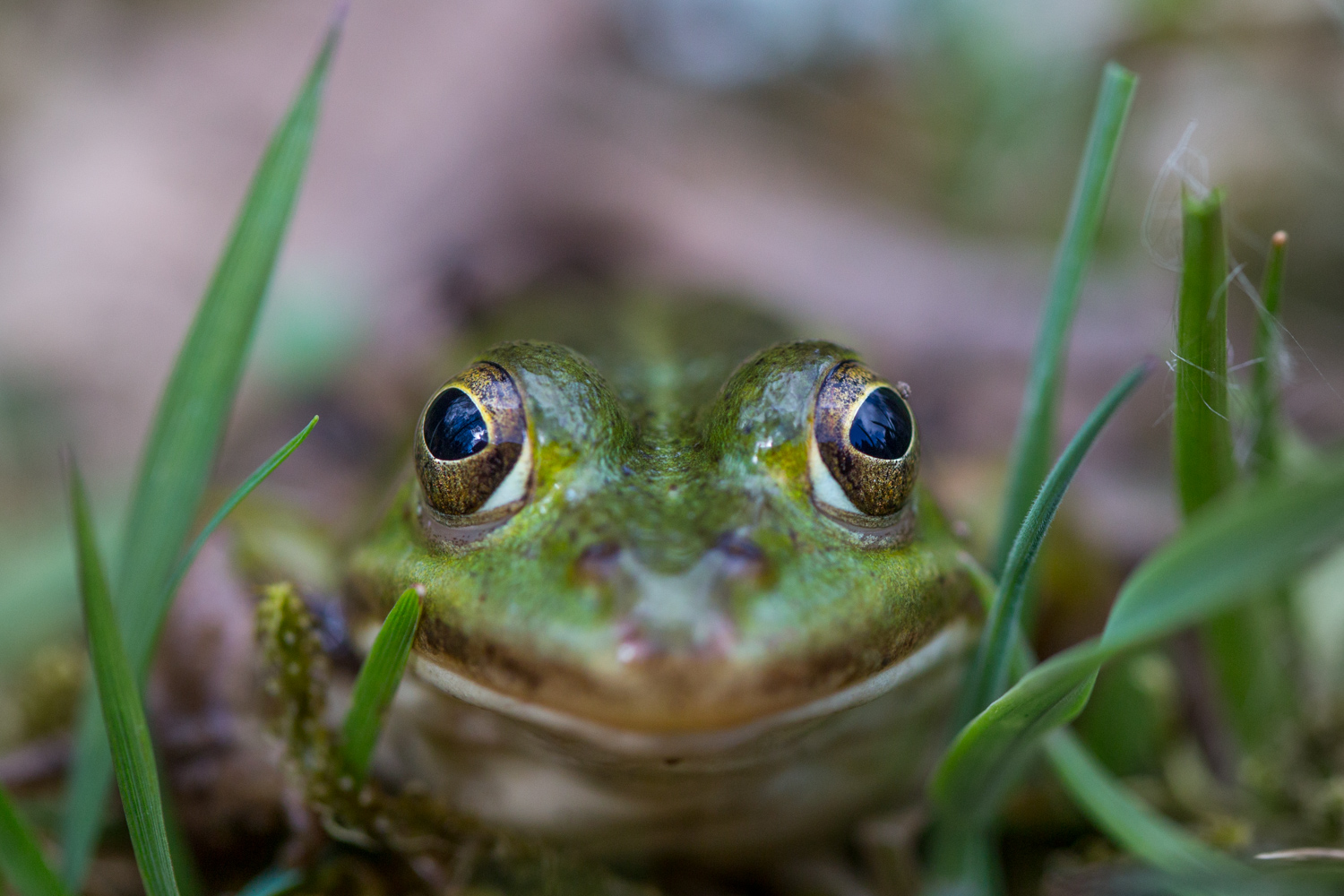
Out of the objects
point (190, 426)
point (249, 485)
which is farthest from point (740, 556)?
point (190, 426)

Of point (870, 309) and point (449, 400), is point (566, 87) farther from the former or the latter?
point (449, 400)

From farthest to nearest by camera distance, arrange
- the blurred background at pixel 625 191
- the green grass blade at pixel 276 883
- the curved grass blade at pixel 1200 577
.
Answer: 1. the blurred background at pixel 625 191
2. the green grass blade at pixel 276 883
3. the curved grass blade at pixel 1200 577

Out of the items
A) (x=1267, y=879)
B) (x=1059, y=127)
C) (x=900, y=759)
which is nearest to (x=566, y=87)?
(x=1059, y=127)

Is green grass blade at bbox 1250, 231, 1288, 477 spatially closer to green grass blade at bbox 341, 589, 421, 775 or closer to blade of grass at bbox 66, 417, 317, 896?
green grass blade at bbox 341, 589, 421, 775

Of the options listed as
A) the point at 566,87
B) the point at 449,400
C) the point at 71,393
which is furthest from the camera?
the point at 566,87

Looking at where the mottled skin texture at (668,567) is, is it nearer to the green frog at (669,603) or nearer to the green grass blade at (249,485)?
the green frog at (669,603)

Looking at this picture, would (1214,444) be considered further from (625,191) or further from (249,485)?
(625,191)

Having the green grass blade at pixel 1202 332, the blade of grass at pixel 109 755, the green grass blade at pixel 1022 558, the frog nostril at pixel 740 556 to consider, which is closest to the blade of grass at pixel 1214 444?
the green grass blade at pixel 1202 332

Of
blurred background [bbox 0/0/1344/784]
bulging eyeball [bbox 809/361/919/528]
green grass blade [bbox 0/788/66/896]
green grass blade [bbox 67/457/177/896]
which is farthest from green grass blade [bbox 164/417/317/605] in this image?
blurred background [bbox 0/0/1344/784]
